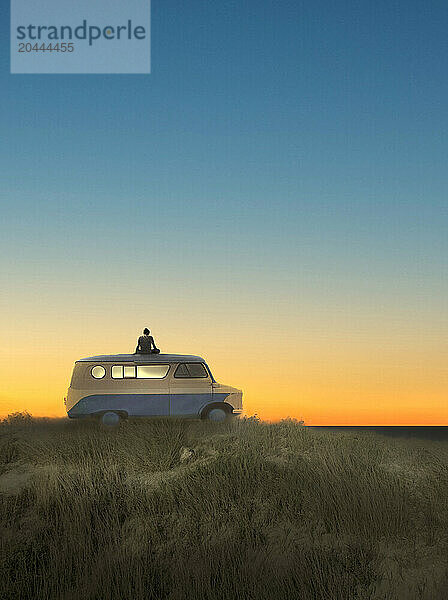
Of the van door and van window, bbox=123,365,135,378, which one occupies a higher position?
van window, bbox=123,365,135,378

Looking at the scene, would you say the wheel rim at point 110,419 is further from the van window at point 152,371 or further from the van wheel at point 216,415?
the van wheel at point 216,415

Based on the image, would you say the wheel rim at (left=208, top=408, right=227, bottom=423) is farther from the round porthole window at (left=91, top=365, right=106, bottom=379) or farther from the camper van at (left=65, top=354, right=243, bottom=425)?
the round porthole window at (left=91, top=365, right=106, bottom=379)

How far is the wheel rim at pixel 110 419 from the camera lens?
22.4 metres

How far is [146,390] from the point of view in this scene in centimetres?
2231

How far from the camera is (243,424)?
23500 mm

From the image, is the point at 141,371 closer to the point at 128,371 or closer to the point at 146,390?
the point at 128,371

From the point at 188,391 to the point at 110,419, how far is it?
258 cm

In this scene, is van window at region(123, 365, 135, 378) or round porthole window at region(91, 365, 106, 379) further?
van window at region(123, 365, 135, 378)

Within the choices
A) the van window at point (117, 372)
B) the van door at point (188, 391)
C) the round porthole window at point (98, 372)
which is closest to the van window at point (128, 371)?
the van window at point (117, 372)

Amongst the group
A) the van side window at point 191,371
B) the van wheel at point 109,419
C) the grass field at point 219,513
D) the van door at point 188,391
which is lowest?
the grass field at point 219,513

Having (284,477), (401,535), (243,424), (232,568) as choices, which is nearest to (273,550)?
(232,568)

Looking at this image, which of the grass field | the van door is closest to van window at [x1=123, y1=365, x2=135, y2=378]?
the van door

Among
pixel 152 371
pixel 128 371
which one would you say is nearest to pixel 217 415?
pixel 152 371

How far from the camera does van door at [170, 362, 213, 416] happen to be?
22.4 metres
